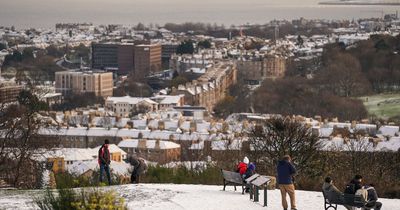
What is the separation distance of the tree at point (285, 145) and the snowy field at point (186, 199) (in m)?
3.54

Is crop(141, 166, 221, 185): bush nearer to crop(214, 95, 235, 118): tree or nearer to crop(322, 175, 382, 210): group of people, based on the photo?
crop(322, 175, 382, 210): group of people

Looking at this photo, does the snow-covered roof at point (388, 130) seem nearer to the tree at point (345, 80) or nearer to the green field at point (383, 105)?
the green field at point (383, 105)

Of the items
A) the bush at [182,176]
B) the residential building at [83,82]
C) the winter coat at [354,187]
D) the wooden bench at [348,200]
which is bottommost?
the residential building at [83,82]

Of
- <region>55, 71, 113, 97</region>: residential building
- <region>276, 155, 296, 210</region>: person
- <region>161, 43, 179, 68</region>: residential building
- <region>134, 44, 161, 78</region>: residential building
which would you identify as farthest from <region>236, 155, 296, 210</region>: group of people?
<region>161, 43, 179, 68</region>: residential building

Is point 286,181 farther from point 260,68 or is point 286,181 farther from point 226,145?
point 260,68

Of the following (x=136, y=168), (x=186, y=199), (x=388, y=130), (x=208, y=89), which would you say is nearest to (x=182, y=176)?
(x=136, y=168)

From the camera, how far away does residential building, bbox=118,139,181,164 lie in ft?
81.6

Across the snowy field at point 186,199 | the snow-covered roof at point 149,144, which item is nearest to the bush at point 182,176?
the snowy field at point 186,199

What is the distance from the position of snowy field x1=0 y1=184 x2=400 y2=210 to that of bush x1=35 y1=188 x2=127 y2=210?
44.7 inches

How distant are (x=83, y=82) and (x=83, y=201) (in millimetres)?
45121

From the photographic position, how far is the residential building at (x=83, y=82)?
1955 inches

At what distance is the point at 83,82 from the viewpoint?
5134 centimetres

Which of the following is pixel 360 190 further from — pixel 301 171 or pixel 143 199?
pixel 301 171

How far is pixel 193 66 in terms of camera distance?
57688 millimetres
